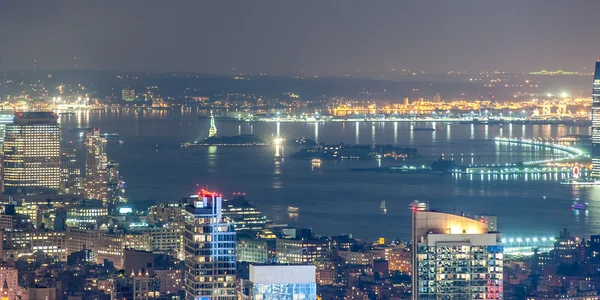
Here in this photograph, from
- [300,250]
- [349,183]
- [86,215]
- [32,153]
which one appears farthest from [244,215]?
[349,183]

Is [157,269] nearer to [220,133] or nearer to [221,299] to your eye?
[221,299]

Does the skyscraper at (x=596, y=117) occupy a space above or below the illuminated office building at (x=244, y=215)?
above

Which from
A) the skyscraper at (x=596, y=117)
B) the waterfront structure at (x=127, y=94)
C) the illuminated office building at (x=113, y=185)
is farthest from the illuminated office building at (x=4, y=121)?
the waterfront structure at (x=127, y=94)

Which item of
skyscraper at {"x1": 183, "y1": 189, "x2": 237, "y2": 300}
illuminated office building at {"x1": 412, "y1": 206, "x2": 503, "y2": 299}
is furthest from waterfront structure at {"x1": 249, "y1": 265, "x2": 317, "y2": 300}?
illuminated office building at {"x1": 412, "y1": 206, "x2": 503, "y2": 299}

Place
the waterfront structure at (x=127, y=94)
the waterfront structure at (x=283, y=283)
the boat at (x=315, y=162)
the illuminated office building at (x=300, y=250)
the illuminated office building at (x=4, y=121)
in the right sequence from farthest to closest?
the waterfront structure at (x=127, y=94), the boat at (x=315, y=162), the illuminated office building at (x=4, y=121), the illuminated office building at (x=300, y=250), the waterfront structure at (x=283, y=283)

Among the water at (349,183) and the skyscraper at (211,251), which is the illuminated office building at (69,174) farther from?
the skyscraper at (211,251)

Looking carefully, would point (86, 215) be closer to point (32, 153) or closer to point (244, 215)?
point (244, 215)
